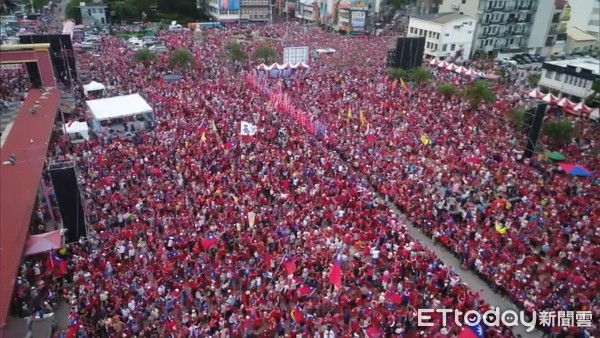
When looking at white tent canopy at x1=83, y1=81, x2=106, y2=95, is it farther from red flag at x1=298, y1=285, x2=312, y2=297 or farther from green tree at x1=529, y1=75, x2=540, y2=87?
green tree at x1=529, y1=75, x2=540, y2=87

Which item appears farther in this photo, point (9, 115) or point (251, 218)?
point (9, 115)

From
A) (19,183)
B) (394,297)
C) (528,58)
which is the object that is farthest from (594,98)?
(19,183)

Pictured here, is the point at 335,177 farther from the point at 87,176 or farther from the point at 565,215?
the point at 87,176

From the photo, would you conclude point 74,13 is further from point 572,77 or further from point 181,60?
point 572,77

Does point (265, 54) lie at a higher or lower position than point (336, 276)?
higher

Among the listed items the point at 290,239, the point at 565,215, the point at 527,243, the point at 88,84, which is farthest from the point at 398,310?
the point at 88,84

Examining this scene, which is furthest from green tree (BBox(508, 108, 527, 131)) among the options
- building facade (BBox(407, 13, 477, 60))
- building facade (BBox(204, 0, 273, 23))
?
building facade (BBox(204, 0, 273, 23))

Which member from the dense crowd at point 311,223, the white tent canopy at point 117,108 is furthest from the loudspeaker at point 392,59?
the white tent canopy at point 117,108
